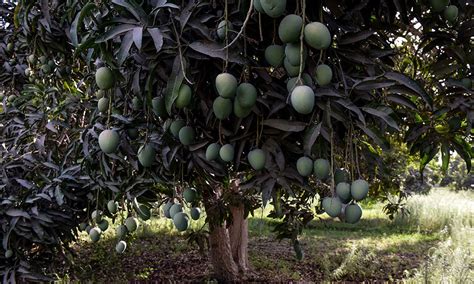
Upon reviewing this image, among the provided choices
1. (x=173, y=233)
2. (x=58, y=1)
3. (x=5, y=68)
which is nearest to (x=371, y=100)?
(x=58, y=1)

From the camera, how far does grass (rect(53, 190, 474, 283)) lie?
13.0ft

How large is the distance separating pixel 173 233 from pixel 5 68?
419 centimetres

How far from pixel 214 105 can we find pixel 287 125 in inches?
6.0

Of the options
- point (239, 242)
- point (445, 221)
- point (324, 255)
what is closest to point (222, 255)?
point (239, 242)

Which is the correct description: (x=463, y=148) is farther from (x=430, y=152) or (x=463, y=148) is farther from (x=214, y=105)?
(x=214, y=105)

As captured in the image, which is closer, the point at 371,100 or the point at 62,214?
the point at 371,100

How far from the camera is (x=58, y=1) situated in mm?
1609

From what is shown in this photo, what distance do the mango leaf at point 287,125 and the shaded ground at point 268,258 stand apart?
9.40 feet

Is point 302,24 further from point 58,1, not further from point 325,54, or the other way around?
point 58,1

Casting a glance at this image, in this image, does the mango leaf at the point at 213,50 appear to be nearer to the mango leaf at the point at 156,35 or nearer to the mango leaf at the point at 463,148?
the mango leaf at the point at 156,35

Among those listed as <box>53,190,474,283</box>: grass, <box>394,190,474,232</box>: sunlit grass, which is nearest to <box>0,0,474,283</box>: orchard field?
<box>53,190,474,283</box>: grass

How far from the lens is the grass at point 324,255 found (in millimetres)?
3971

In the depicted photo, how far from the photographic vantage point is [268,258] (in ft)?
16.8

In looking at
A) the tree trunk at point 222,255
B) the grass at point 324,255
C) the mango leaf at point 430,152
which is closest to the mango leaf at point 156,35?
the mango leaf at point 430,152
